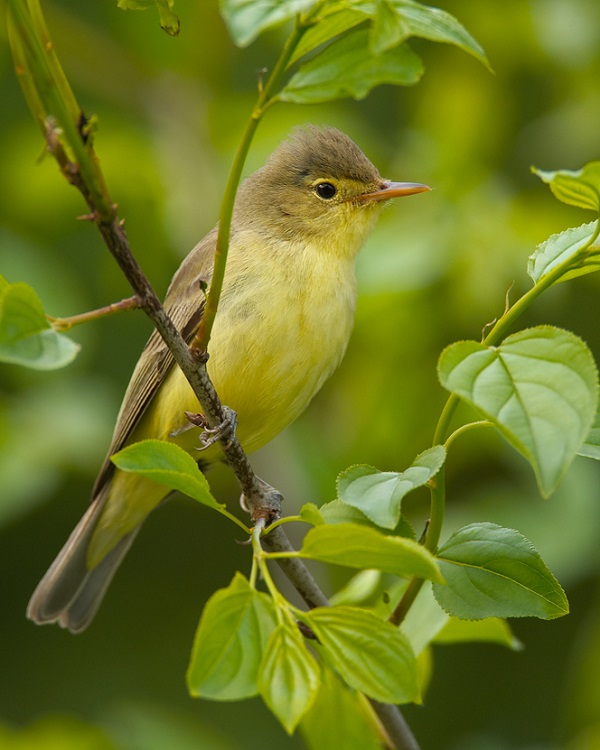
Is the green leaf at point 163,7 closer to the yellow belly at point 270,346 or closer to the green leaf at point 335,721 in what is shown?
the green leaf at point 335,721

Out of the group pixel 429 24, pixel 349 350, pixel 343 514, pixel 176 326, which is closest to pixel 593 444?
pixel 343 514

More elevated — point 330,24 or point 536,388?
point 330,24

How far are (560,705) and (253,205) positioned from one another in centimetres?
306

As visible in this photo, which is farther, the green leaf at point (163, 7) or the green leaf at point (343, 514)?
the green leaf at point (343, 514)

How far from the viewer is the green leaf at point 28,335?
155cm

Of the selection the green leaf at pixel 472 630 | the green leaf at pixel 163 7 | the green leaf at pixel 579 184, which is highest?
the green leaf at pixel 163 7

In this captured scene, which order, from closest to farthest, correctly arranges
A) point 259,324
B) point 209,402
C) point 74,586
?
point 209,402 → point 259,324 → point 74,586

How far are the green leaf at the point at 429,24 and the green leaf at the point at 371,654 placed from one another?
0.83 metres

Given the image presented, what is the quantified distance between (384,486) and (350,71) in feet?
2.15

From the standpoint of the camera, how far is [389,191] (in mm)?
3740

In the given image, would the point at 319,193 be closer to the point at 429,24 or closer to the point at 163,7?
the point at 163,7

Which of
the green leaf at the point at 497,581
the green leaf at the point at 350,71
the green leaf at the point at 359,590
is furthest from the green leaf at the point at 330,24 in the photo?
the green leaf at the point at 359,590

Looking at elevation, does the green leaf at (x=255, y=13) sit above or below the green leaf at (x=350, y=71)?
above

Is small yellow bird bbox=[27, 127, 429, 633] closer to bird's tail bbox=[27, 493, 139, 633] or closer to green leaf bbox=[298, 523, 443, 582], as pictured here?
bird's tail bbox=[27, 493, 139, 633]
